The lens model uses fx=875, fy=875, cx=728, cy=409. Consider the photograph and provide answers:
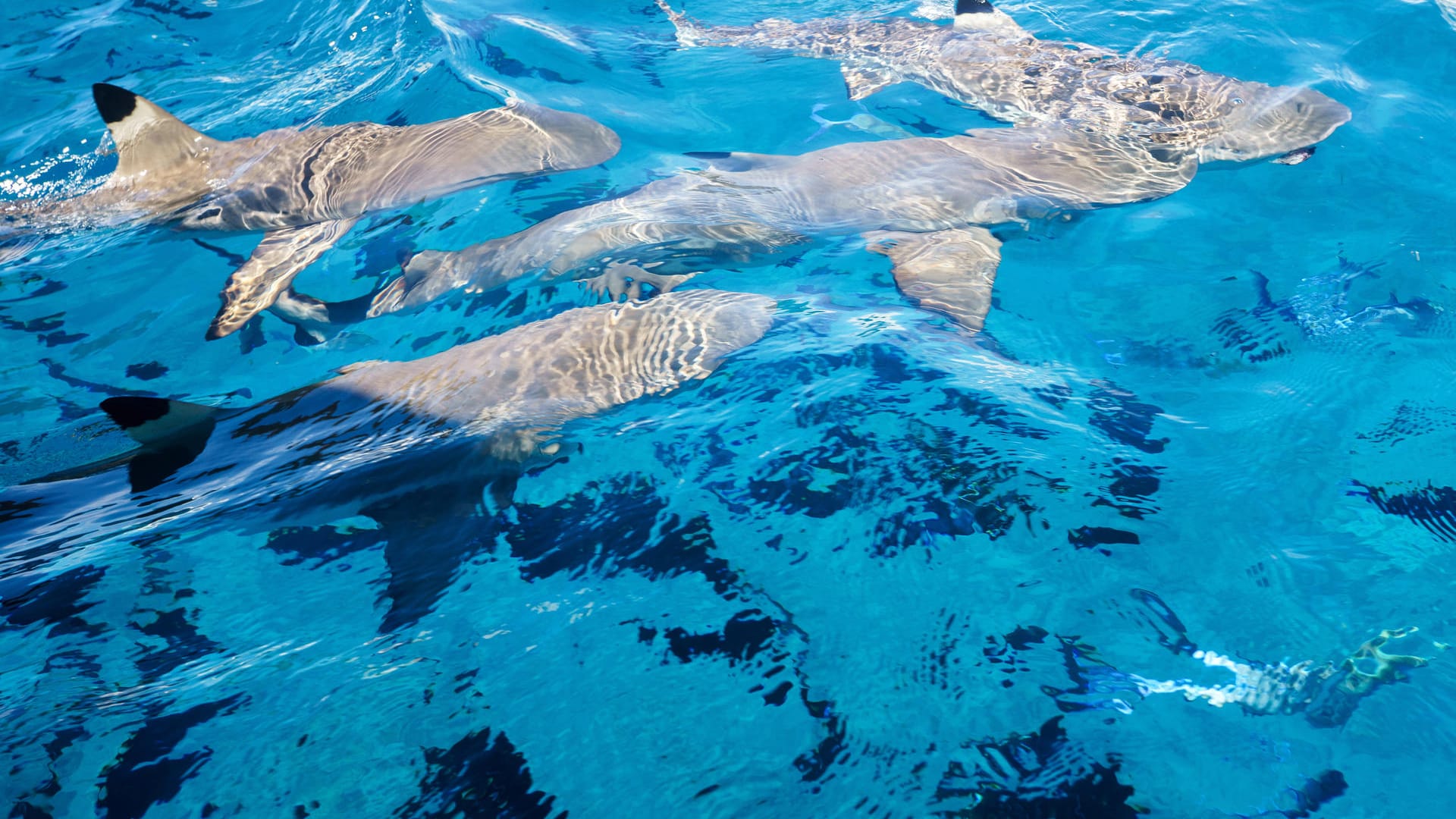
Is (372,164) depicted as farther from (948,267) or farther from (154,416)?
(948,267)

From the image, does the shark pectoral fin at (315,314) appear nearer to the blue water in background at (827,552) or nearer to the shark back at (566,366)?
the blue water in background at (827,552)

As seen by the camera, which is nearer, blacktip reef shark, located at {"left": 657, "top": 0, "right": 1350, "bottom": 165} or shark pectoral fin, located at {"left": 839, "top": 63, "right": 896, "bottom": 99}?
blacktip reef shark, located at {"left": 657, "top": 0, "right": 1350, "bottom": 165}

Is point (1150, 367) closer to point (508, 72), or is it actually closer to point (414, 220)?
point (414, 220)

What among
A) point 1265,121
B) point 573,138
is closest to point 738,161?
point 573,138

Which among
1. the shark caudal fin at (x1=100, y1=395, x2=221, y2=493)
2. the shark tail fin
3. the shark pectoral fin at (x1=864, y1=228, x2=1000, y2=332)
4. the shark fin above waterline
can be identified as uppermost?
the shark tail fin

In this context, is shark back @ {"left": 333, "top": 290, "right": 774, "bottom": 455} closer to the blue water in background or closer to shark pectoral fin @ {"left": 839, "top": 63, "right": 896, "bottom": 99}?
the blue water in background

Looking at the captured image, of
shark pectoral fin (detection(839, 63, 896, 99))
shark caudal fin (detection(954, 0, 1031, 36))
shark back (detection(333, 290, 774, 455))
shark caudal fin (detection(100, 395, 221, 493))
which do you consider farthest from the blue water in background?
shark pectoral fin (detection(839, 63, 896, 99))
